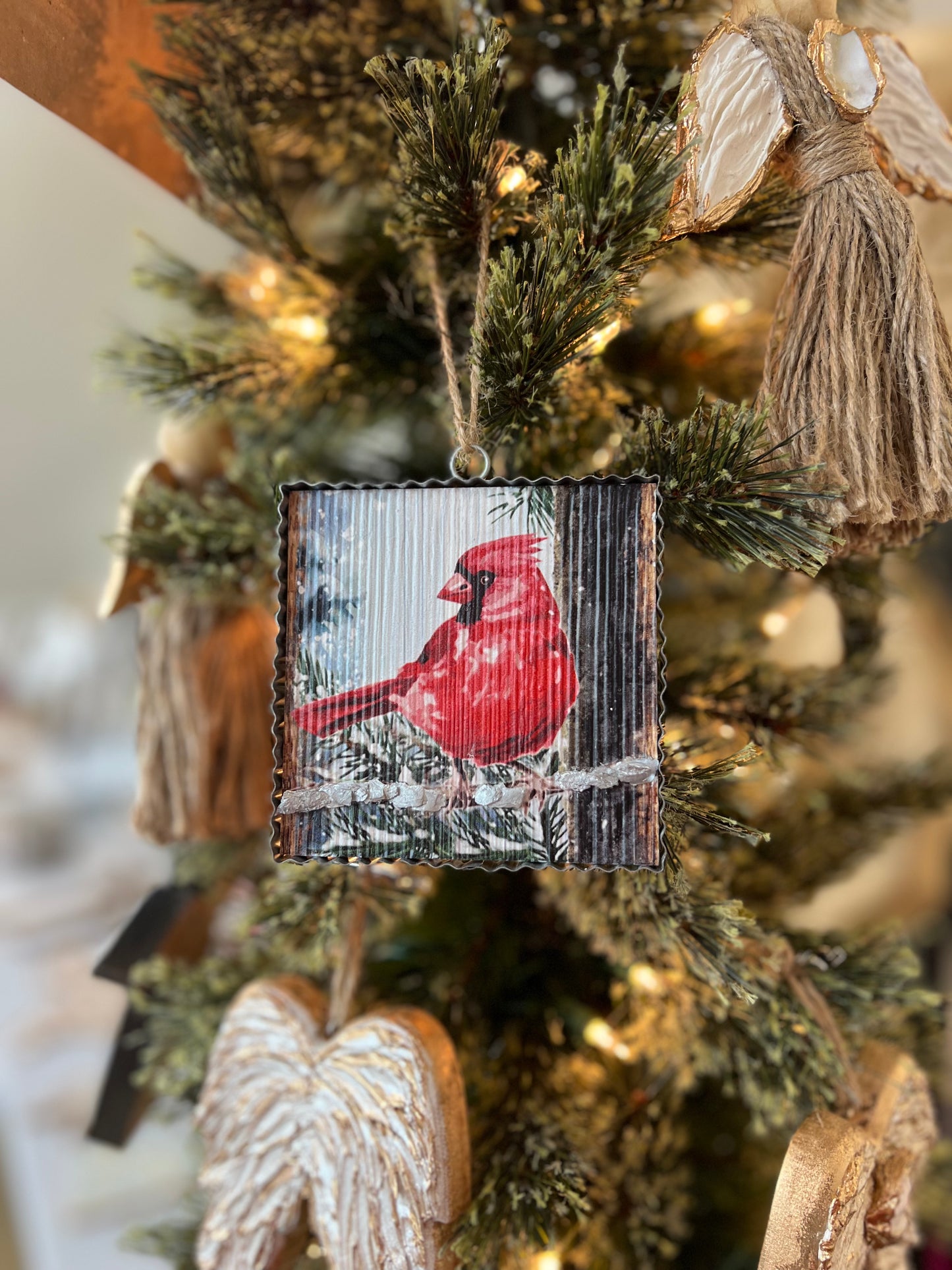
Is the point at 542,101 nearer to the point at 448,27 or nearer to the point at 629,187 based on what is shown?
the point at 448,27

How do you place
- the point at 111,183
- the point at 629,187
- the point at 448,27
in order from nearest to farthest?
the point at 629,187
the point at 448,27
the point at 111,183

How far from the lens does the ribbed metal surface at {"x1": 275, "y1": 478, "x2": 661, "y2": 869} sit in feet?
1.34

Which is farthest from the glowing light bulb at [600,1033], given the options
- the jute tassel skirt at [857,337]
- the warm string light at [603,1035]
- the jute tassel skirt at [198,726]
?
the jute tassel skirt at [857,337]

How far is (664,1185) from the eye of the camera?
24.0 inches

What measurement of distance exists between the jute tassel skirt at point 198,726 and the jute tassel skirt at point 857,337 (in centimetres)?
39

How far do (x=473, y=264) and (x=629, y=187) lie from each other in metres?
0.15

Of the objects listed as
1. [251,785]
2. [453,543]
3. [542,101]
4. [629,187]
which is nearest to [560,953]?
[251,785]

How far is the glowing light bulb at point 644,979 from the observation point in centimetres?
58

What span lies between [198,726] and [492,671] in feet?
0.97

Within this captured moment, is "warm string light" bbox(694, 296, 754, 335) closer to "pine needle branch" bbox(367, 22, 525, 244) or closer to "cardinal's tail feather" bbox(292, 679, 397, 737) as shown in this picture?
"pine needle branch" bbox(367, 22, 525, 244)

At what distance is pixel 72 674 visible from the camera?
0.90 meters

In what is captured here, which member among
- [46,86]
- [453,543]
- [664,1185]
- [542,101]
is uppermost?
[542,101]

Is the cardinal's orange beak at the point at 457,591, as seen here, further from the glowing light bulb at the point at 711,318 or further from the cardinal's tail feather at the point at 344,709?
the glowing light bulb at the point at 711,318

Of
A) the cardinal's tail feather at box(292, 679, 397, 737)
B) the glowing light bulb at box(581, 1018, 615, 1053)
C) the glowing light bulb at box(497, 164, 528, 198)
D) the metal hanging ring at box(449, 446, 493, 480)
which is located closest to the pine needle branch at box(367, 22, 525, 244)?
the glowing light bulb at box(497, 164, 528, 198)
